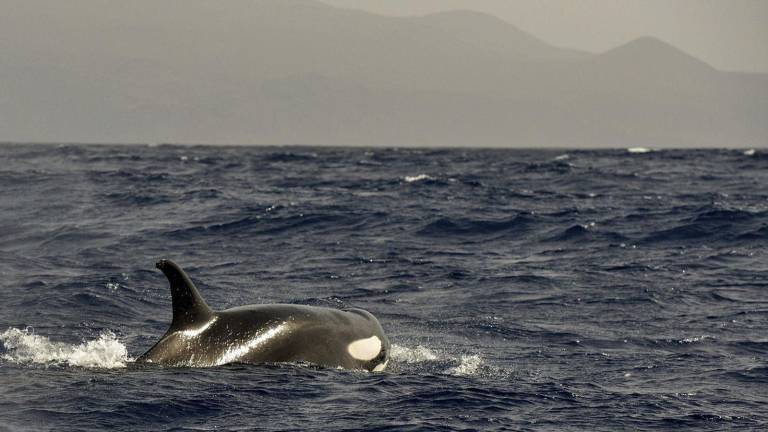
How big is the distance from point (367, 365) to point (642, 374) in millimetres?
3332

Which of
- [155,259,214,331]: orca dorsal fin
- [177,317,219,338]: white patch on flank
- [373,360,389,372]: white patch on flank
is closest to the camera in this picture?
[155,259,214,331]: orca dorsal fin

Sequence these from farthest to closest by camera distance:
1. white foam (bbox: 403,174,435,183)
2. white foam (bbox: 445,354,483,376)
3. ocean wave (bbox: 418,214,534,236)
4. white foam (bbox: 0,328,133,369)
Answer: white foam (bbox: 403,174,435,183) → ocean wave (bbox: 418,214,534,236) → white foam (bbox: 445,354,483,376) → white foam (bbox: 0,328,133,369)

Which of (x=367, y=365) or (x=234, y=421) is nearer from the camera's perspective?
(x=234, y=421)

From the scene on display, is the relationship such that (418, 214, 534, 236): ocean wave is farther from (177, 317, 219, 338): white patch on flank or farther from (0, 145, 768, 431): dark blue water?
(177, 317, 219, 338): white patch on flank

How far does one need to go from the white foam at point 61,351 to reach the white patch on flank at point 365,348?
249 centimetres

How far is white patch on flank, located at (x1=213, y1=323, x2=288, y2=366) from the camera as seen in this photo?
36.6 feet

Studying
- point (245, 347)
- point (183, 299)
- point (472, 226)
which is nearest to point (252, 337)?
point (245, 347)

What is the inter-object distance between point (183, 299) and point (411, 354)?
3.46 metres

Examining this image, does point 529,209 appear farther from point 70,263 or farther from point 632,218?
point 70,263

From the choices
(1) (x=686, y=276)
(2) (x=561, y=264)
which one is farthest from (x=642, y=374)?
(2) (x=561, y=264)

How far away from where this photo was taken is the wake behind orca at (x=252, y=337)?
11109mm

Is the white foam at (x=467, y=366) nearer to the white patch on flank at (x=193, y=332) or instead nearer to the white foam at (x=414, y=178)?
the white patch on flank at (x=193, y=332)

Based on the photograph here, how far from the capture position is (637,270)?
20984mm

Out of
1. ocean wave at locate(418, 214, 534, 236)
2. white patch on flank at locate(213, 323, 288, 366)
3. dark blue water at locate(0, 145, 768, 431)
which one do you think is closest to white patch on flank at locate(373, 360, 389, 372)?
dark blue water at locate(0, 145, 768, 431)
